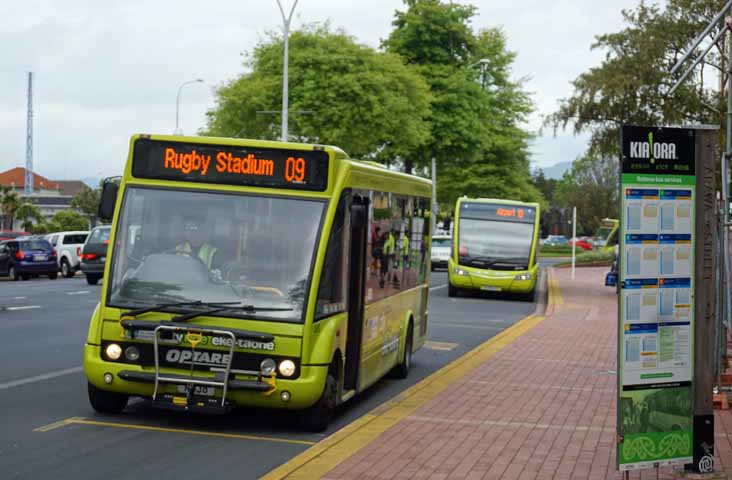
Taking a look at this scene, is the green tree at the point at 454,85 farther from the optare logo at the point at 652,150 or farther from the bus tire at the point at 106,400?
the optare logo at the point at 652,150

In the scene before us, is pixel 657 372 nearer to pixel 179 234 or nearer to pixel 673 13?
pixel 179 234

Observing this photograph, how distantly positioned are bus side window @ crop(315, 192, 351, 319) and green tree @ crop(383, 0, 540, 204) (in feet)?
164

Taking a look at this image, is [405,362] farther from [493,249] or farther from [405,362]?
[493,249]

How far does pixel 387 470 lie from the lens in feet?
28.0

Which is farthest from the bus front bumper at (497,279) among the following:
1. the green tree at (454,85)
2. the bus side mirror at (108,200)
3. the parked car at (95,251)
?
the green tree at (454,85)

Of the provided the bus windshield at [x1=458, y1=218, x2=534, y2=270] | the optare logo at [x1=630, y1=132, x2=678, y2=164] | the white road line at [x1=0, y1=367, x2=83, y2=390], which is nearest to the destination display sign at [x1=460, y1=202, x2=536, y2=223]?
the bus windshield at [x1=458, y1=218, x2=534, y2=270]

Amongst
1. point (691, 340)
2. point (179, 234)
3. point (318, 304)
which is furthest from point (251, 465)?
point (691, 340)

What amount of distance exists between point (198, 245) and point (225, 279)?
15.2 inches

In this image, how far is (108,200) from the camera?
34.5ft

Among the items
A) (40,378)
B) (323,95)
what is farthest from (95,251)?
(40,378)

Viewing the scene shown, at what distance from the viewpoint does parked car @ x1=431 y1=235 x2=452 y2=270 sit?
53.7 metres

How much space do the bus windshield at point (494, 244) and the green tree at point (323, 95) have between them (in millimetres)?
15454

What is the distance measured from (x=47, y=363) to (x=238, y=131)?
35.1 m

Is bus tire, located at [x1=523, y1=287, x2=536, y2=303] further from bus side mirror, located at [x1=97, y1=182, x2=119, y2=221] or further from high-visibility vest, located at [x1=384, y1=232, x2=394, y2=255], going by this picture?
bus side mirror, located at [x1=97, y1=182, x2=119, y2=221]
